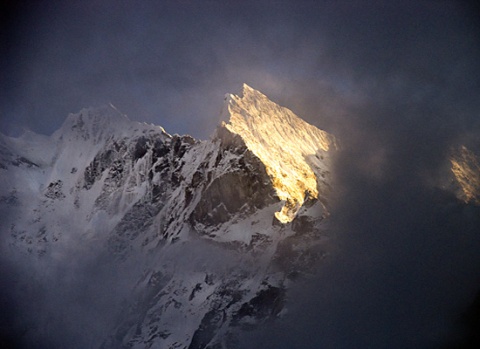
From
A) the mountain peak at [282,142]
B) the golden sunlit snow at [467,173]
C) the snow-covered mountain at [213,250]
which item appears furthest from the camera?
the mountain peak at [282,142]

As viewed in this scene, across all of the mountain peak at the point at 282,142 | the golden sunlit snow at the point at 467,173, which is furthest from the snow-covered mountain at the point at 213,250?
the golden sunlit snow at the point at 467,173

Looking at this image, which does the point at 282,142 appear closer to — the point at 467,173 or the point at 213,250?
the point at 213,250

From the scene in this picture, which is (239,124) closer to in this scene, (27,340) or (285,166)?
(285,166)

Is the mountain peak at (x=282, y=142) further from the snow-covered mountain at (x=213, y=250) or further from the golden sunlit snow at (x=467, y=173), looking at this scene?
the golden sunlit snow at (x=467, y=173)

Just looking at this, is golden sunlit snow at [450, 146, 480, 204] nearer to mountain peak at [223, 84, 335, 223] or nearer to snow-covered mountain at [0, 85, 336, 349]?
snow-covered mountain at [0, 85, 336, 349]

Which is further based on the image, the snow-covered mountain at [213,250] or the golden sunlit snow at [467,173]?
the snow-covered mountain at [213,250]

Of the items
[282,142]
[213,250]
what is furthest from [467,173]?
[213,250]

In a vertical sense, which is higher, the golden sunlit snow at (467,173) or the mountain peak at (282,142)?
the mountain peak at (282,142)

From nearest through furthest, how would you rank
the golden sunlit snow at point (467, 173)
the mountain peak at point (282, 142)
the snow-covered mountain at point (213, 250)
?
the golden sunlit snow at point (467, 173) < the snow-covered mountain at point (213, 250) < the mountain peak at point (282, 142)
